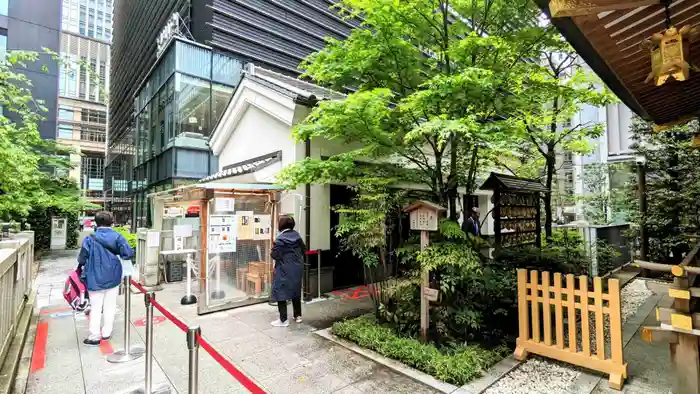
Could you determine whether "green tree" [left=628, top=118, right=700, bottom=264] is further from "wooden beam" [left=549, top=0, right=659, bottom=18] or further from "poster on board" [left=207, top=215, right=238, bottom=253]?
"poster on board" [left=207, top=215, right=238, bottom=253]

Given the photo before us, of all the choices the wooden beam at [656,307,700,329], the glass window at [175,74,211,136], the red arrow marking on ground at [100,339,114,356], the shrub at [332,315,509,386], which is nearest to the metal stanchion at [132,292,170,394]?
the red arrow marking on ground at [100,339,114,356]

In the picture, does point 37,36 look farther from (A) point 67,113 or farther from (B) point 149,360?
Answer: (A) point 67,113

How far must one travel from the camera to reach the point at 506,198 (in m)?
7.97

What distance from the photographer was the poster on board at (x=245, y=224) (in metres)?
7.43

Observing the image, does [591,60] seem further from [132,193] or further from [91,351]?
[132,193]

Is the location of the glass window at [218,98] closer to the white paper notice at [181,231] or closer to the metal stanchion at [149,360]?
the white paper notice at [181,231]

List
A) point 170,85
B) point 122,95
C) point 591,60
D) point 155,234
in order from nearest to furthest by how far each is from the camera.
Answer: point 591,60
point 155,234
point 170,85
point 122,95

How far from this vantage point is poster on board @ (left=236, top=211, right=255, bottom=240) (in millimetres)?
7434

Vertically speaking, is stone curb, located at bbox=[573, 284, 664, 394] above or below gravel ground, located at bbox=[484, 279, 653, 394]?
above

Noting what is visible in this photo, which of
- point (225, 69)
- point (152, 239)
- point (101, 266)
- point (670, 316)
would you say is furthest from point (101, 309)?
point (225, 69)

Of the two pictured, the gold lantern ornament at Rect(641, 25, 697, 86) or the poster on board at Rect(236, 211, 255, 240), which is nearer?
the gold lantern ornament at Rect(641, 25, 697, 86)

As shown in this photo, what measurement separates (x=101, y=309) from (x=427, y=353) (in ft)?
17.1

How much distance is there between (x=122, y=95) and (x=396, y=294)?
122ft

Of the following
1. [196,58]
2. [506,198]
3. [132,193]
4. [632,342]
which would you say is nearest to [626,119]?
[506,198]
